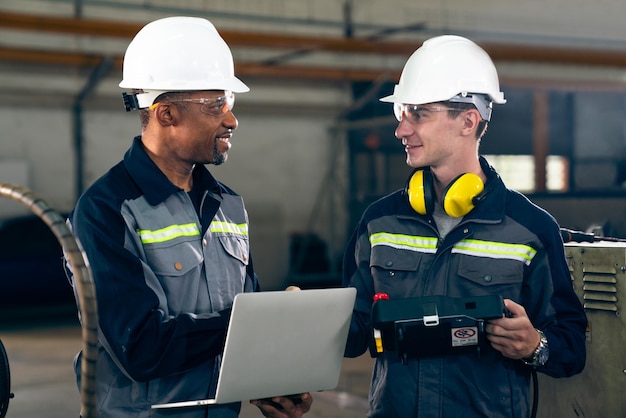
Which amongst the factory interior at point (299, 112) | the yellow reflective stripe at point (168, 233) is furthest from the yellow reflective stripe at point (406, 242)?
the factory interior at point (299, 112)

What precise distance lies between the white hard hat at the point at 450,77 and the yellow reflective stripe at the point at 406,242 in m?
0.36

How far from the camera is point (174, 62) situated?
1.84 meters

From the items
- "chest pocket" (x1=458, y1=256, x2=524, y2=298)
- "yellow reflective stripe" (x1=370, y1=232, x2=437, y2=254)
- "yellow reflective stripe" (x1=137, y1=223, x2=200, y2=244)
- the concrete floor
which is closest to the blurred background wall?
the concrete floor

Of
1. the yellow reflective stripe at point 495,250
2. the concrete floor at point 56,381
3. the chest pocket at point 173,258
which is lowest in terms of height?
the concrete floor at point 56,381

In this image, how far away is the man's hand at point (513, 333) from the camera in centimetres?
171

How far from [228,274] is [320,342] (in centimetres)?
33

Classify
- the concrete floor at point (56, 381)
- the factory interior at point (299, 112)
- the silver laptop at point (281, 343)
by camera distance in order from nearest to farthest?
the silver laptop at point (281, 343) < the concrete floor at point (56, 381) < the factory interior at point (299, 112)

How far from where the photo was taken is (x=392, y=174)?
10156mm

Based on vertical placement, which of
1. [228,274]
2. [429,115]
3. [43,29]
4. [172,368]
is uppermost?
[43,29]

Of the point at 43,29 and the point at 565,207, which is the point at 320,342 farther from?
the point at 43,29

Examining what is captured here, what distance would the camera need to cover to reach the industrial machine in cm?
234

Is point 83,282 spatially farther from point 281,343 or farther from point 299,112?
point 299,112

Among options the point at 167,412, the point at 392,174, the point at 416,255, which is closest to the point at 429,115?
the point at 416,255

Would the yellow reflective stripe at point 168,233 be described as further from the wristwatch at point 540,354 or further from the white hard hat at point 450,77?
the wristwatch at point 540,354
